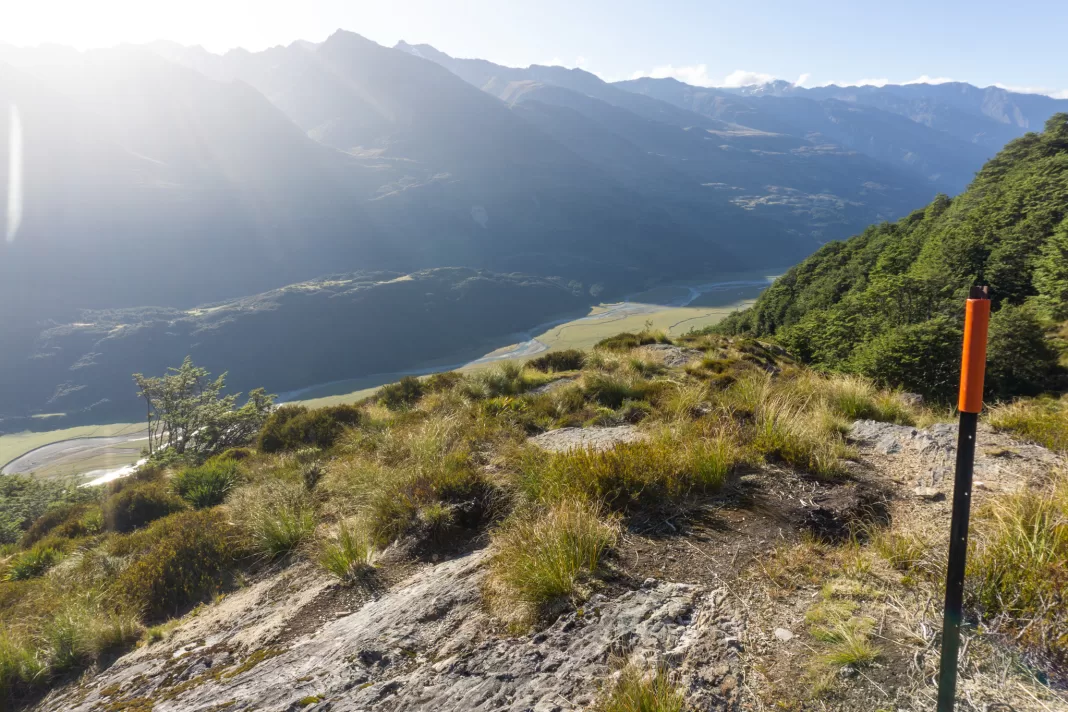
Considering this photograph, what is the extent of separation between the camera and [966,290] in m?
22.9

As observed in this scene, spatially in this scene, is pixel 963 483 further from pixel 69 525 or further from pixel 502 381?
pixel 69 525

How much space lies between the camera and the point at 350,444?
912cm

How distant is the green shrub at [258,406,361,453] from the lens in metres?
10.8

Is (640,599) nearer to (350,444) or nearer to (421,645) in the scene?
(421,645)

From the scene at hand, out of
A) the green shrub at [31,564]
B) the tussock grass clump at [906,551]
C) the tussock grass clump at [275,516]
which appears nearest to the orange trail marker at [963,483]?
the tussock grass clump at [906,551]

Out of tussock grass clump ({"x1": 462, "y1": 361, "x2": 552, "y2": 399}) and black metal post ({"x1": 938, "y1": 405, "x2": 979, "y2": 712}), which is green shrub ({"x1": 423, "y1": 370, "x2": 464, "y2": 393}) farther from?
black metal post ({"x1": 938, "y1": 405, "x2": 979, "y2": 712})

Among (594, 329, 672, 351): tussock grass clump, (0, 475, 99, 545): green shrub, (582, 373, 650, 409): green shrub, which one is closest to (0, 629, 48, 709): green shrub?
(582, 373, 650, 409): green shrub

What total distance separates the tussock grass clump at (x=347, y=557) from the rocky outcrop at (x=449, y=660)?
1.85 feet

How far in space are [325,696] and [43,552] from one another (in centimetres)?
822

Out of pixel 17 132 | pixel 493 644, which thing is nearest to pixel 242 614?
pixel 493 644

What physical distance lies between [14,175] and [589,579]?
251250mm

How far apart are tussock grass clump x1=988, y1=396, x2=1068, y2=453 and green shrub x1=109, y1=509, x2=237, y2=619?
899 cm

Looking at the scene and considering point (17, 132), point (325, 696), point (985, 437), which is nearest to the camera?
point (325, 696)

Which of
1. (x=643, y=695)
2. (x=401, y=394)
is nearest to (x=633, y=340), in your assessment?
(x=401, y=394)
